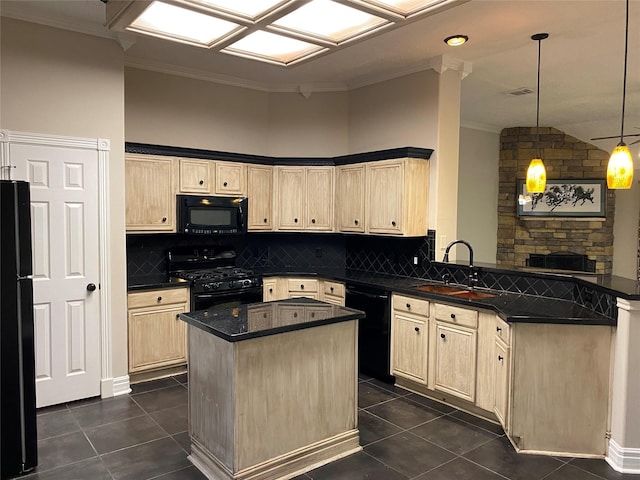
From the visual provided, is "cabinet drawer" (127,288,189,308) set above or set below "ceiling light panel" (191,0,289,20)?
below

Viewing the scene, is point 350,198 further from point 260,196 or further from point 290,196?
point 260,196

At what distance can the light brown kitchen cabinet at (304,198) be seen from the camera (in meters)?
5.33

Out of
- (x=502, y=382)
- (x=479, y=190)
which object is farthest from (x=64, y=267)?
(x=479, y=190)

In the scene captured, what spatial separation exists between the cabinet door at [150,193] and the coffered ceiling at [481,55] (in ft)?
3.43

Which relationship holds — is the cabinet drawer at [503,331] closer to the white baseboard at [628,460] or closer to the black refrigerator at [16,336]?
the white baseboard at [628,460]

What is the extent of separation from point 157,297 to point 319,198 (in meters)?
2.08

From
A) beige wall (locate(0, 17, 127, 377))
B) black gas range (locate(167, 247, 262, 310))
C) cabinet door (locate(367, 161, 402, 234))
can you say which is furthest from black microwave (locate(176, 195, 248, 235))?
cabinet door (locate(367, 161, 402, 234))

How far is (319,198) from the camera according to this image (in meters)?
5.35

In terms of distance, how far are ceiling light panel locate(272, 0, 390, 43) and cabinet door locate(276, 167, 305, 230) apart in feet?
8.29

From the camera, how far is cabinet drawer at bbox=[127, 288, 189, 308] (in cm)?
416

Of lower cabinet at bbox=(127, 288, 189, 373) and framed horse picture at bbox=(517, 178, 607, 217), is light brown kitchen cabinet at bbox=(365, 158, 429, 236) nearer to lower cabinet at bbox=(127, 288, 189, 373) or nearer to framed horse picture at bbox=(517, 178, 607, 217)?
lower cabinet at bbox=(127, 288, 189, 373)

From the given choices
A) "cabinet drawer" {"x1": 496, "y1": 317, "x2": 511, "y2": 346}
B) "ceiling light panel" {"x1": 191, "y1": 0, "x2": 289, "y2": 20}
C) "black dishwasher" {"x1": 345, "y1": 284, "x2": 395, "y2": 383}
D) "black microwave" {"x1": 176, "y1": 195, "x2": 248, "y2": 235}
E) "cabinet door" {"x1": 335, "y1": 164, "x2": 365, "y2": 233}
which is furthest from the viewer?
"cabinet door" {"x1": 335, "y1": 164, "x2": 365, "y2": 233}

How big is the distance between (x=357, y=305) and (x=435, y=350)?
953 millimetres

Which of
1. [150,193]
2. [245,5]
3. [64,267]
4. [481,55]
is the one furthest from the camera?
[150,193]
